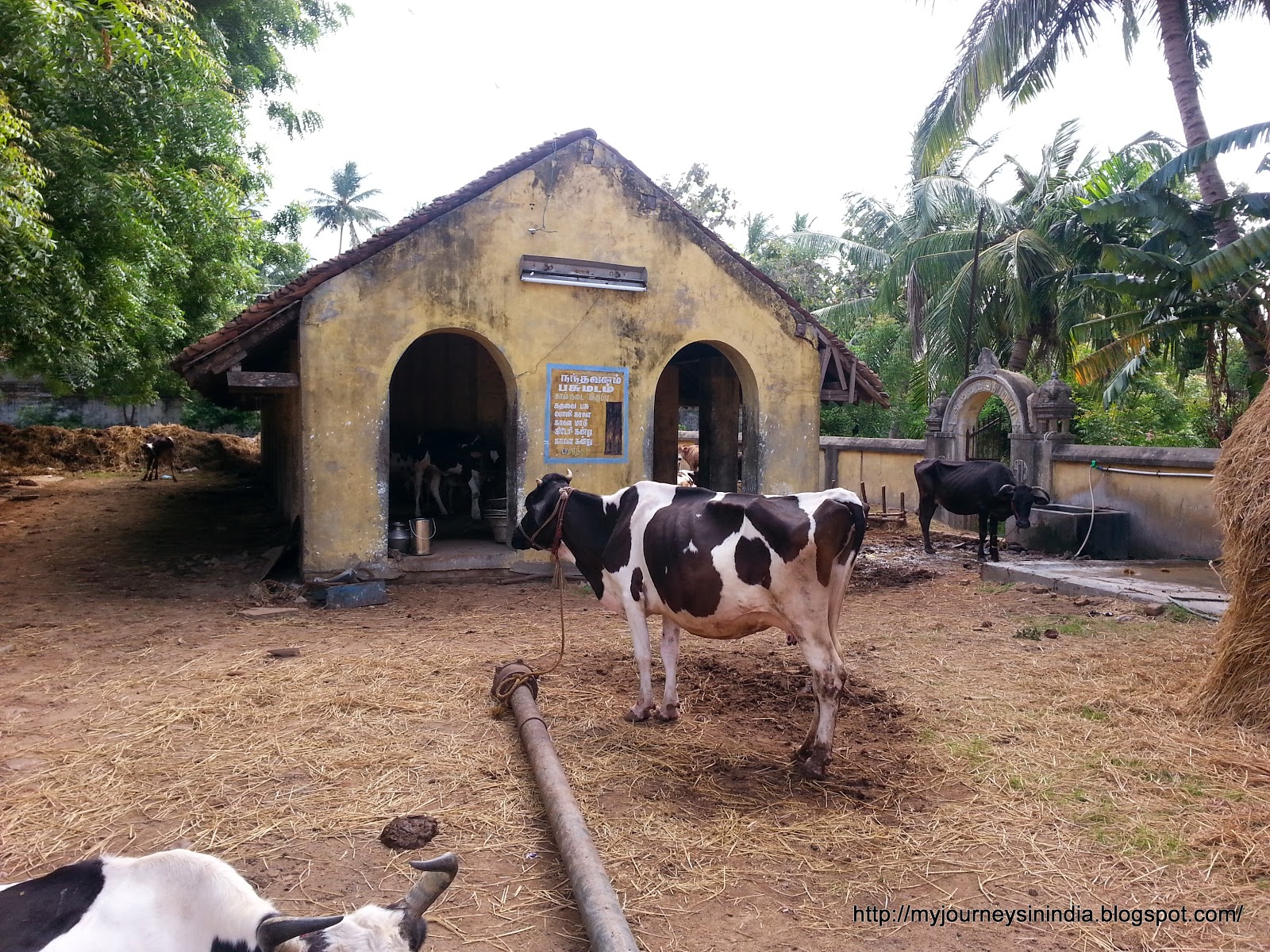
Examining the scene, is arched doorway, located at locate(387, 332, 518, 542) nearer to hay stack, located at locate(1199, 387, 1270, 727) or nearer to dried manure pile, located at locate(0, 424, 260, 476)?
hay stack, located at locate(1199, 387, 1270, 727)

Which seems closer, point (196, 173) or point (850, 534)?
point (850, 534)

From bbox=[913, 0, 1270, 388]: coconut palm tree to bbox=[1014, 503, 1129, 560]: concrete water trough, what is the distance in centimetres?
339

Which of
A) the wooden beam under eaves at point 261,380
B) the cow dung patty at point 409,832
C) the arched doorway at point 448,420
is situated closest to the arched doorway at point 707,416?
the arched doorway at point 448,420

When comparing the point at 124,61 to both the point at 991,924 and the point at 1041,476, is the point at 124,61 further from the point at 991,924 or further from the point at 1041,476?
the point at 1041,476

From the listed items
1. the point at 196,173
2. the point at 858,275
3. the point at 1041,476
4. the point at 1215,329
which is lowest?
the point at 1041,476

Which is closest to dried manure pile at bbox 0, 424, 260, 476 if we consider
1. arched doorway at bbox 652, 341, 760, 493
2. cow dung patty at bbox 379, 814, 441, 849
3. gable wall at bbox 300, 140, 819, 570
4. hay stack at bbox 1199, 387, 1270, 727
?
arched doorway at bbox 652, 341, 760, 493

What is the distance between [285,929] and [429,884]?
1.31 feet

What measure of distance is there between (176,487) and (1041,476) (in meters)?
19.9

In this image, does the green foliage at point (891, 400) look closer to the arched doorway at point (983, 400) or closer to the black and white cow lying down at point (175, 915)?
the arched doorway at point (983, 400)

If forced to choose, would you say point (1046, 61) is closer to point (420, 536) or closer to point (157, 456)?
point (420, 536)

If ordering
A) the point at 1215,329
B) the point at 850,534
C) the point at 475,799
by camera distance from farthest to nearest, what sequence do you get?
the point at 1215,329
the point at 850,534
the point at 475,799

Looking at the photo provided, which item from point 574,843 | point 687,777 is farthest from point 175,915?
point 687,777

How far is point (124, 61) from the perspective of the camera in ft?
30.1

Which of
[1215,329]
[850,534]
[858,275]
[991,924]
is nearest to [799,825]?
[991,924]
